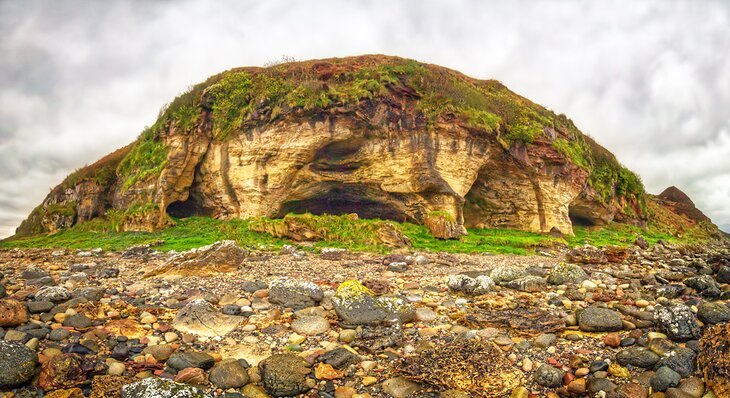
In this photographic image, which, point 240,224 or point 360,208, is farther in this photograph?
point 360,208

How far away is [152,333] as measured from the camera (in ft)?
21.0

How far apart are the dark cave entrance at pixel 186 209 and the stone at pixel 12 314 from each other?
26.4m

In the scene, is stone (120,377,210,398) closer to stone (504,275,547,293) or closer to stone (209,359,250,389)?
stone (209,359,250,389)

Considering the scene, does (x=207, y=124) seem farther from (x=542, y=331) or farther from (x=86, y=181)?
(x=542, y=331)

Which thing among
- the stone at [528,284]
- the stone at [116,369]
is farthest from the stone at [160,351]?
the stone at [528,284]

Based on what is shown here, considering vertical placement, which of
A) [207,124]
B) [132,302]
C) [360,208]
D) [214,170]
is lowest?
A: [132,302]

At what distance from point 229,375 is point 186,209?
101 feet

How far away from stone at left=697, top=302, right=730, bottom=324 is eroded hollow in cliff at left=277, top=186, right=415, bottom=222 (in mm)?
22633

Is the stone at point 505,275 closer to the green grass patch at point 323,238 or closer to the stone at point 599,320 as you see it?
the stone at point 599,320

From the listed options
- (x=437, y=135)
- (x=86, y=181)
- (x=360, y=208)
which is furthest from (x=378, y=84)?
(x=86, y=181)

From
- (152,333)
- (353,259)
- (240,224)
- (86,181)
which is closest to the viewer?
(152,333)

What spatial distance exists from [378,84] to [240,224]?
13974 millimetres

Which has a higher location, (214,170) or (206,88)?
(206,88)

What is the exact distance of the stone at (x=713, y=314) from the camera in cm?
611
